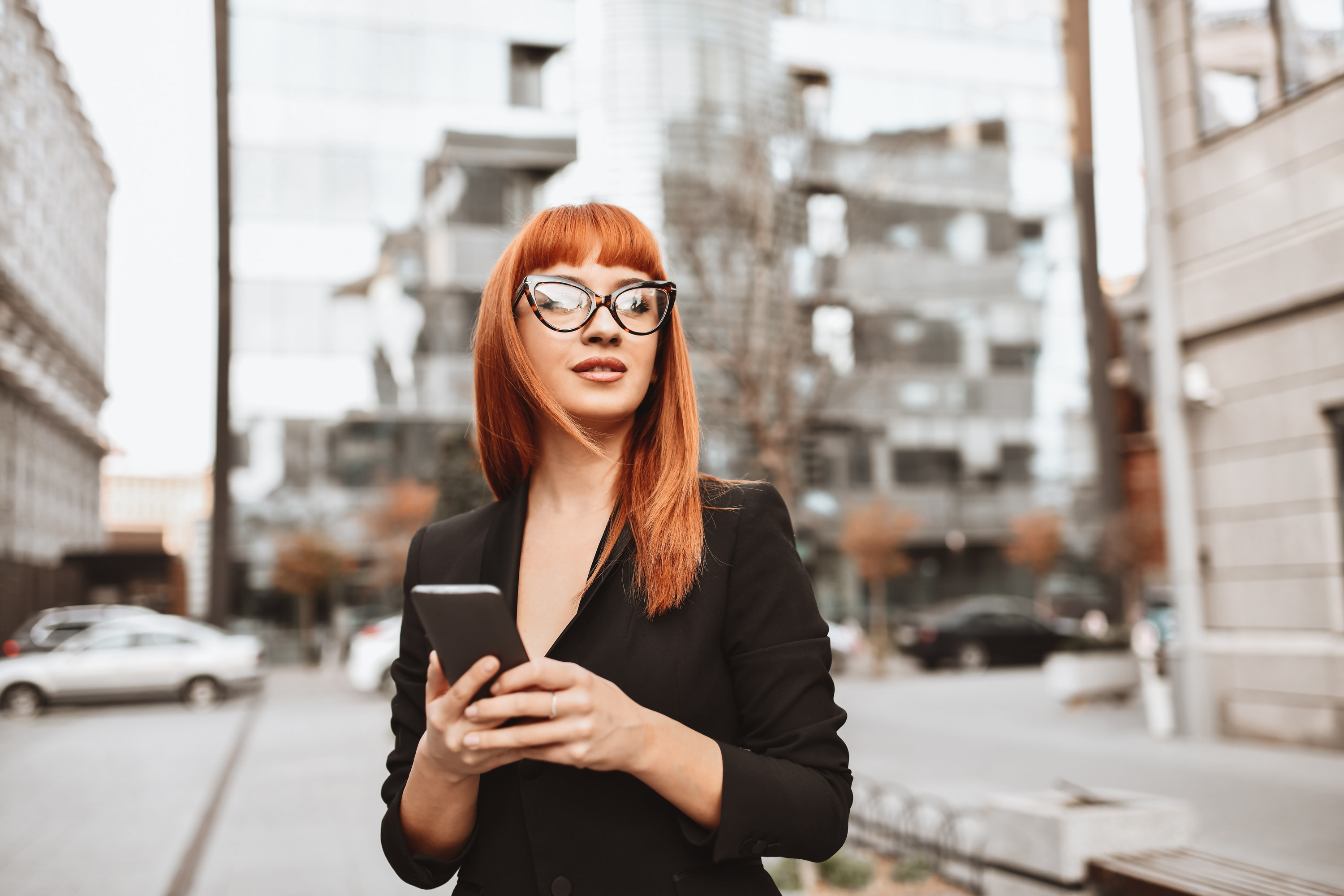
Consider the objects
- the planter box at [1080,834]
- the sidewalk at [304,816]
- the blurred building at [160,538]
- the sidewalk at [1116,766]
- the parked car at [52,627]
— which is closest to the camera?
the planter box at [1080,834]

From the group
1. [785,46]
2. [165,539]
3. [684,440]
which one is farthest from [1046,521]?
[684,440]

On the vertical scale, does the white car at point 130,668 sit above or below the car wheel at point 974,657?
above

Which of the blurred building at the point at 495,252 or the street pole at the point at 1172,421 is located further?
the blurred building at the point at 495,252

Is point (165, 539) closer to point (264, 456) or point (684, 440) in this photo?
point (264, 456)

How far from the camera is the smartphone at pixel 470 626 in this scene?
1.17 meters

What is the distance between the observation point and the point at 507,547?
1.70 m

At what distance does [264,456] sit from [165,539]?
5375mm

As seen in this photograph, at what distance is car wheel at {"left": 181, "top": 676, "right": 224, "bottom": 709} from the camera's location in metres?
19.0

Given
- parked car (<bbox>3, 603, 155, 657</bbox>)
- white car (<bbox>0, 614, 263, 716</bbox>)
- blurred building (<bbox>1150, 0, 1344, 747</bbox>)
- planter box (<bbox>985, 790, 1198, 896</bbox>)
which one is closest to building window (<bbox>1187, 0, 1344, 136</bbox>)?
blurred building (<bbox>1150, 0, 1344, 747</bbox>)

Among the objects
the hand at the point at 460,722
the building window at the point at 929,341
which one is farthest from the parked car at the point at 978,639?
the hand at the point at 460,722

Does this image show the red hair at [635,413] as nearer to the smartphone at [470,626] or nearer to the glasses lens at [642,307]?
the glasses lens at [642,307]

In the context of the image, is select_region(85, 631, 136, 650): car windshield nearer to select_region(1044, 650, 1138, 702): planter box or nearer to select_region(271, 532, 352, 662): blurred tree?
select_region(271, 532, 352, 662): blurred tree

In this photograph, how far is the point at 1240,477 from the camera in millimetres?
11047

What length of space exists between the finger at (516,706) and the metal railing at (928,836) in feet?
15.9
